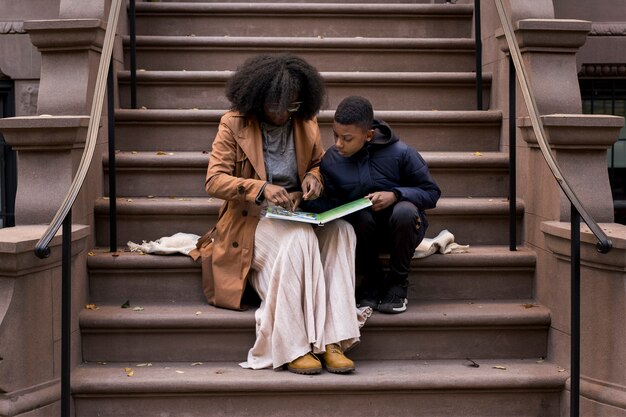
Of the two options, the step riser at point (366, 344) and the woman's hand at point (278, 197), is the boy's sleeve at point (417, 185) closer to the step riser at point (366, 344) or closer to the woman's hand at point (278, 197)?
the woman's hand at point (278, 197)

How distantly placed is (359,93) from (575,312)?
113 inches

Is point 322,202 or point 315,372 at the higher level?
point 322,202

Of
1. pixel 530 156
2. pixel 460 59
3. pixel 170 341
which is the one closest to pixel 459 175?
pixel 530 156

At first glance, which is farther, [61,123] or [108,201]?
[108,201]

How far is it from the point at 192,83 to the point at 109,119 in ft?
3.76

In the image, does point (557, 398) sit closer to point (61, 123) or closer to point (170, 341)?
point (170, 341)

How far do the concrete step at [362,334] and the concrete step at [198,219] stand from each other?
691 millimetres

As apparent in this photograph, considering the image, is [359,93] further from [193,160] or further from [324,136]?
[193,160]

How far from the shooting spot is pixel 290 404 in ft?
16.5

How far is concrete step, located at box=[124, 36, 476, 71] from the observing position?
7375 millimetres

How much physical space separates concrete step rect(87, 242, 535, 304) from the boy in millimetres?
332

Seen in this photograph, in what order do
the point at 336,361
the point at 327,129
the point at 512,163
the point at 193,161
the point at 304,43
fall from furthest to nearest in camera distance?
the point at 304,43
the point at 327,129
the point at 193,161
the point at 512,163
the point at 336,361

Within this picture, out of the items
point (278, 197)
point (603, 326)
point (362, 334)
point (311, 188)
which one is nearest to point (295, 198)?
point (311, 188)

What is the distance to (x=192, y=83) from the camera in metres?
7.02
